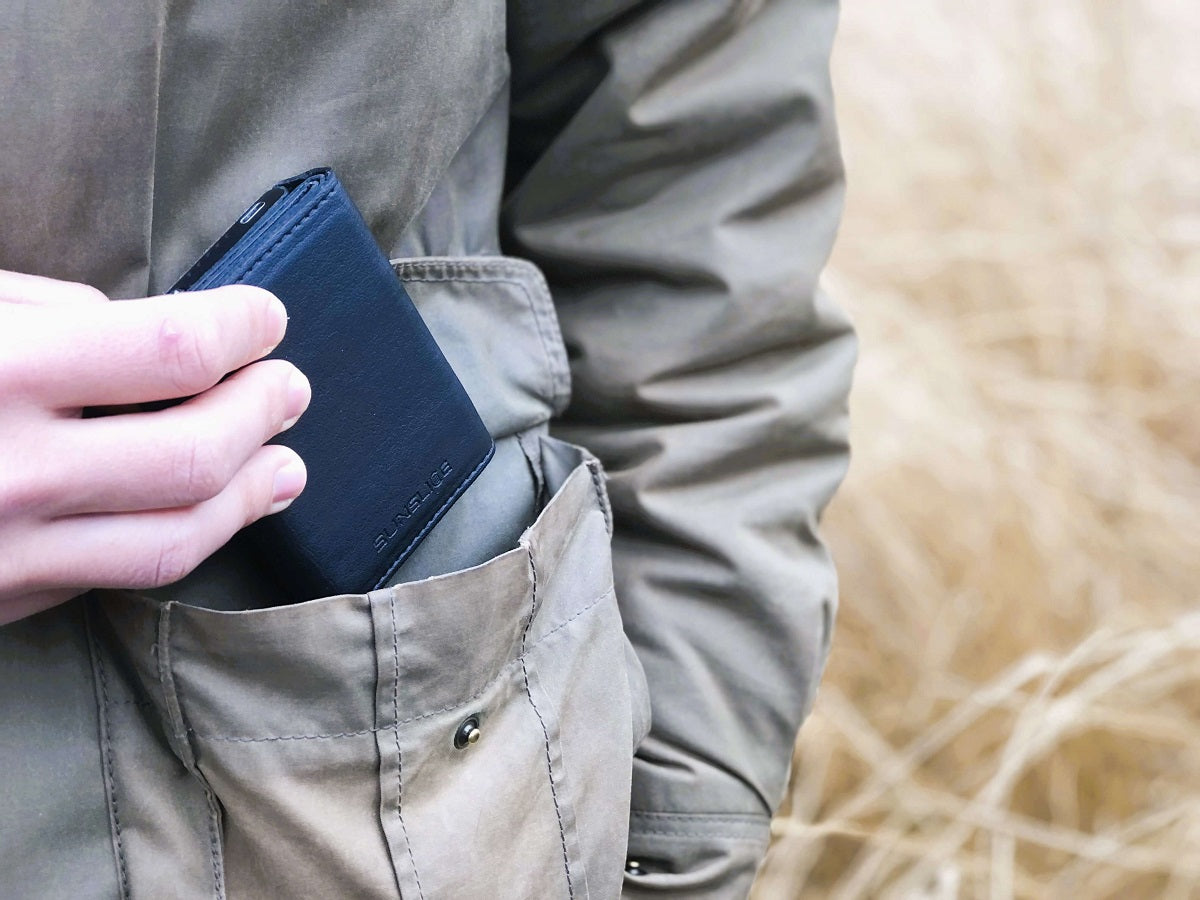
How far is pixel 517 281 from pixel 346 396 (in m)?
0.21

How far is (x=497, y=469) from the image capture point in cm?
75

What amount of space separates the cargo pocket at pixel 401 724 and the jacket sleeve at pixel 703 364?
144mm

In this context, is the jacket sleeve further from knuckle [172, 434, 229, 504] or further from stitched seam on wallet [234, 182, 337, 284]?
knuckle [172, 434, 229, 504]

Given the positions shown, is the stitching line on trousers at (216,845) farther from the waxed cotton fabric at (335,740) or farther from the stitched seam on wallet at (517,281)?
the stitched seam on wallet at (517,281)

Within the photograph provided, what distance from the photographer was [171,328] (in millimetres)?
482

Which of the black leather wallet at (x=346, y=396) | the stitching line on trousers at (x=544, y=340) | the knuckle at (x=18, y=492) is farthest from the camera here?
the stitching line on trousers at (x=544, y=340)

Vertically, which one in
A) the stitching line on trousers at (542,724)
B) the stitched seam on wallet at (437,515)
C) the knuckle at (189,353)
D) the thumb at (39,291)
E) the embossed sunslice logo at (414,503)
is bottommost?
the stitching line on trousers at (542,724)

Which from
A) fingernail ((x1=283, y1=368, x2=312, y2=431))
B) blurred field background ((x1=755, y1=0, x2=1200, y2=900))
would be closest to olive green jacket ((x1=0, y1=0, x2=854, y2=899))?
fingernail ((x1=283, y1=368, x2=312, y2=431))

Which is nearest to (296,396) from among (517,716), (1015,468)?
(517,716)

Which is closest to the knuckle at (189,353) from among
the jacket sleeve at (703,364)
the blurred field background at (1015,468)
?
the jacket sleeve at (703,364)

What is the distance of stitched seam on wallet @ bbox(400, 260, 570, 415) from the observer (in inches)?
29.0

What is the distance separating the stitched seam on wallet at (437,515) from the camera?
2.17ft

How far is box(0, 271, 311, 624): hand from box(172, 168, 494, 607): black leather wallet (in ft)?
0.18

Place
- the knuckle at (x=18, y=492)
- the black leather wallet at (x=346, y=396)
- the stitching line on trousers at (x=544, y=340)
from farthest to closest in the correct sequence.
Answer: the stitching line on trousers at (x=544, y=340)
the black leather wallet at (x=346, y=396)
the knuckle at (x=18, y=492)
